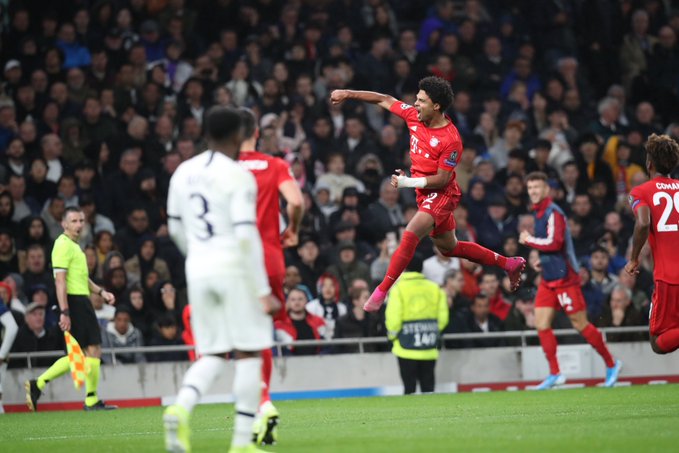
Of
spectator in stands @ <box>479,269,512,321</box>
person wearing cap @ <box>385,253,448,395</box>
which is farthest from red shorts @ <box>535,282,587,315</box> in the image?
spectator in stands @ <box>479,269,512,321</box>

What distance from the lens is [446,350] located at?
1936 cm

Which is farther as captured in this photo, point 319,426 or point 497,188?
point 497,188

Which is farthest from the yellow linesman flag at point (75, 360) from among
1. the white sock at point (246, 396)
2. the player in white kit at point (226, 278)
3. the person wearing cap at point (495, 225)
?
the person wearing cap at point (495, 225)

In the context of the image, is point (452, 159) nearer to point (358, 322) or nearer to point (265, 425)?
point (265, 425)

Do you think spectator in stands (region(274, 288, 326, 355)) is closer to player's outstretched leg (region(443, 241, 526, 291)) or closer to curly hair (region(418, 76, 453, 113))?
player's outstretched leg (region(443, 241, 526, 291))

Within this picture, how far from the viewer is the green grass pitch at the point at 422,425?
9.73 meters

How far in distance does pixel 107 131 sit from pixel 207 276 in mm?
13443

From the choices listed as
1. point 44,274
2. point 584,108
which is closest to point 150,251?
point 44,274

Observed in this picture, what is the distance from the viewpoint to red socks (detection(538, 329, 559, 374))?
17828mm

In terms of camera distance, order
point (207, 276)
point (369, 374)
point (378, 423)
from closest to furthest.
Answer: point (207, 276) < point (378, 423) < point (369, 374)

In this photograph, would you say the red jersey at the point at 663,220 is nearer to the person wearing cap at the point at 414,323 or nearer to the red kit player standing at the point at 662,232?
the red kit player standing at the point at 662,232

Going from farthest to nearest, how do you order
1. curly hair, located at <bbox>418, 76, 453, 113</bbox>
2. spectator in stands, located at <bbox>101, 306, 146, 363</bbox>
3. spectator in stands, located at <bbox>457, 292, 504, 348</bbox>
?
spectator in stands, located at <bbox>457, 292, 504, 348</bbox> → spectator in stands, located at <bbox>101, 306, 146, 363</bbox> → curly hair, located at <bbox>418, 76, 453, 113</bbox>

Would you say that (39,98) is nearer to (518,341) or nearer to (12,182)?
(12,182)

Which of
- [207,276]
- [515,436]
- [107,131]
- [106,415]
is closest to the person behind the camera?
[207,276]
